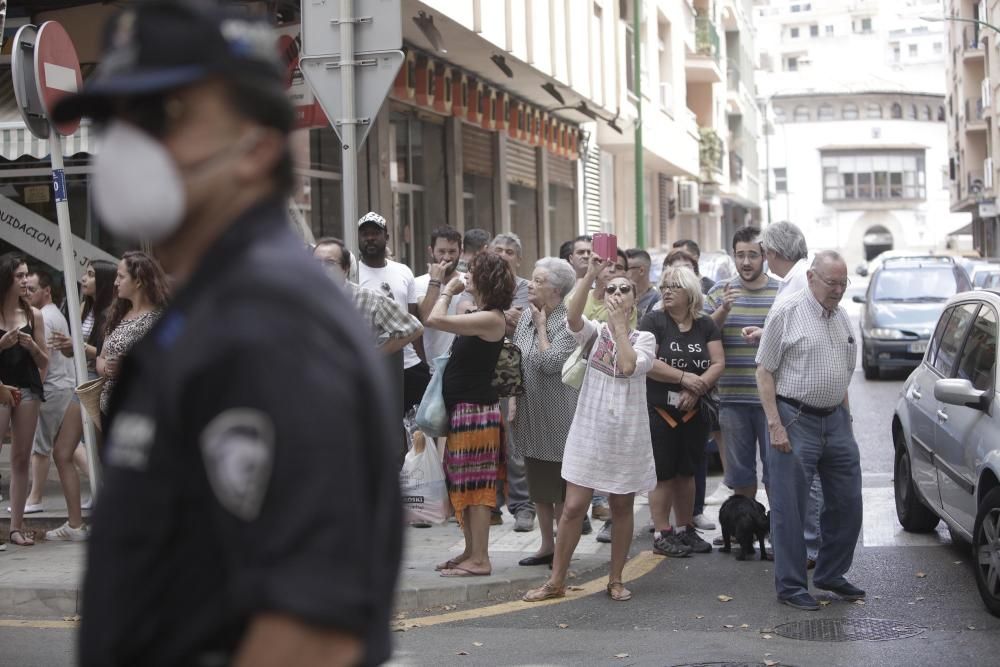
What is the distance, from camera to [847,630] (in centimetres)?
675

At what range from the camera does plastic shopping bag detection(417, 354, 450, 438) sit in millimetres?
7898

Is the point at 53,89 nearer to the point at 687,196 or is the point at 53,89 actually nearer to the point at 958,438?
the point at 958,438

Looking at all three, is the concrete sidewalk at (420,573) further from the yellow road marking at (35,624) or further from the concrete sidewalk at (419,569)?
the yellow road marking at (35,624)

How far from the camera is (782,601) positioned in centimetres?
734

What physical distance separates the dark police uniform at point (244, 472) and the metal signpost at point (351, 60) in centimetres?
595

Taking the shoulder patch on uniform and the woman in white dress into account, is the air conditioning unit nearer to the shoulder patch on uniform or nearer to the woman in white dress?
the woman in white dress

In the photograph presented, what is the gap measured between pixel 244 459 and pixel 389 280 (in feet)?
25.9

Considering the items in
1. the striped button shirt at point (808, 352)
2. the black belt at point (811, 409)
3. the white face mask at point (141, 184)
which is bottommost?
the black belt at point (811, 409)

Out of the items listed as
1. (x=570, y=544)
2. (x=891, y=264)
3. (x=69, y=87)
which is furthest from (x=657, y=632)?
(x=891, y=264)

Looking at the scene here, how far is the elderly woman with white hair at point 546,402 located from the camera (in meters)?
8.38

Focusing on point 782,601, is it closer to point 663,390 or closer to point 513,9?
point 663,390

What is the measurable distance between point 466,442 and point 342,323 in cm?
615

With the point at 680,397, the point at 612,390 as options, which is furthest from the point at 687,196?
the point at 612,390

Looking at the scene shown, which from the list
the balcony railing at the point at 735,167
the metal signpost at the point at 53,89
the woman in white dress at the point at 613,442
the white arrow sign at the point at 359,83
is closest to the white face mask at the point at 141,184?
the woman in white dress at the point at 613,442
